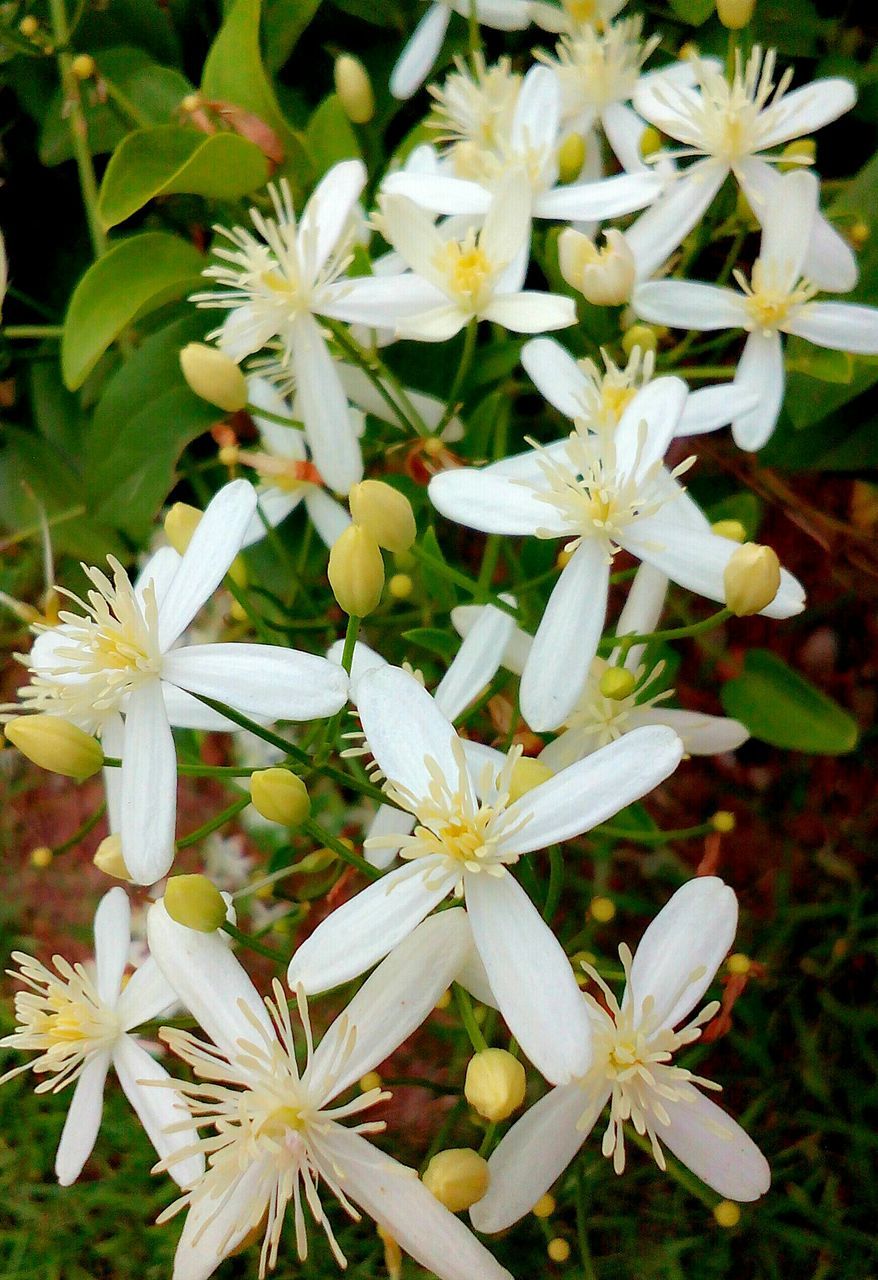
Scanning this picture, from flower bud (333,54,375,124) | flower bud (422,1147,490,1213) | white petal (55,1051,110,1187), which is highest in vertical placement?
flower bud (333,54,375,124)

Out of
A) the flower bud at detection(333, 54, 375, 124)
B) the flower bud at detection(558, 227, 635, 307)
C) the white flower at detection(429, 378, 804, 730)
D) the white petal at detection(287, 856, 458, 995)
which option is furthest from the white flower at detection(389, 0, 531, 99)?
the white petal at detection(287, 856, 458, 995)

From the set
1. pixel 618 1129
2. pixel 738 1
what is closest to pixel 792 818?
pixel 618 1129

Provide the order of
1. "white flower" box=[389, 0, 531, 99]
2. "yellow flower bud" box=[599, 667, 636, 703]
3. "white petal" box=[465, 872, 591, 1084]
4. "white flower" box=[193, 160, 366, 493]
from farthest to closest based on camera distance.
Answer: "white flower" box=[389, 0, 531, 99] → "white flower" box=[193, 160, 366, 493] → "yellow flower bud" box=[599, 667, 636, 703] → "white petal" box=[465, 872, 591, 1084]

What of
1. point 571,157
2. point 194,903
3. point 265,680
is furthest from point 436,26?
point 194,903

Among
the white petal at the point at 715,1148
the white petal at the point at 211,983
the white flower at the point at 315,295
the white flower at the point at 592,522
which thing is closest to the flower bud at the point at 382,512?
the white flower at the point at 592,522

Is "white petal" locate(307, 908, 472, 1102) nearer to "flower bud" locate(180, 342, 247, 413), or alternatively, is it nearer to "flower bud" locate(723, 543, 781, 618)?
"flower bud" locate(723, 543, 781, 618)

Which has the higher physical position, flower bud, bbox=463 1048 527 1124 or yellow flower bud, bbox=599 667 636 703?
yellow flower bud, bbox=599 667 636 703

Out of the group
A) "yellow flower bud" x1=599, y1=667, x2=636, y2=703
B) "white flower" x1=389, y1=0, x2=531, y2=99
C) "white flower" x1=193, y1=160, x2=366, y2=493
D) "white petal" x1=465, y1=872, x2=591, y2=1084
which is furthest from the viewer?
"white flower" x1=389, y1=0, x2=531, y2=99

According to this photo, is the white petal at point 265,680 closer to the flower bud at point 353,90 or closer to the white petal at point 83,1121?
the white petal at point 83,1121

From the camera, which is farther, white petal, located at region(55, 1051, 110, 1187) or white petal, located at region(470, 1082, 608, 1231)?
white petal, located at region(55, 1051, 110, 1187)
